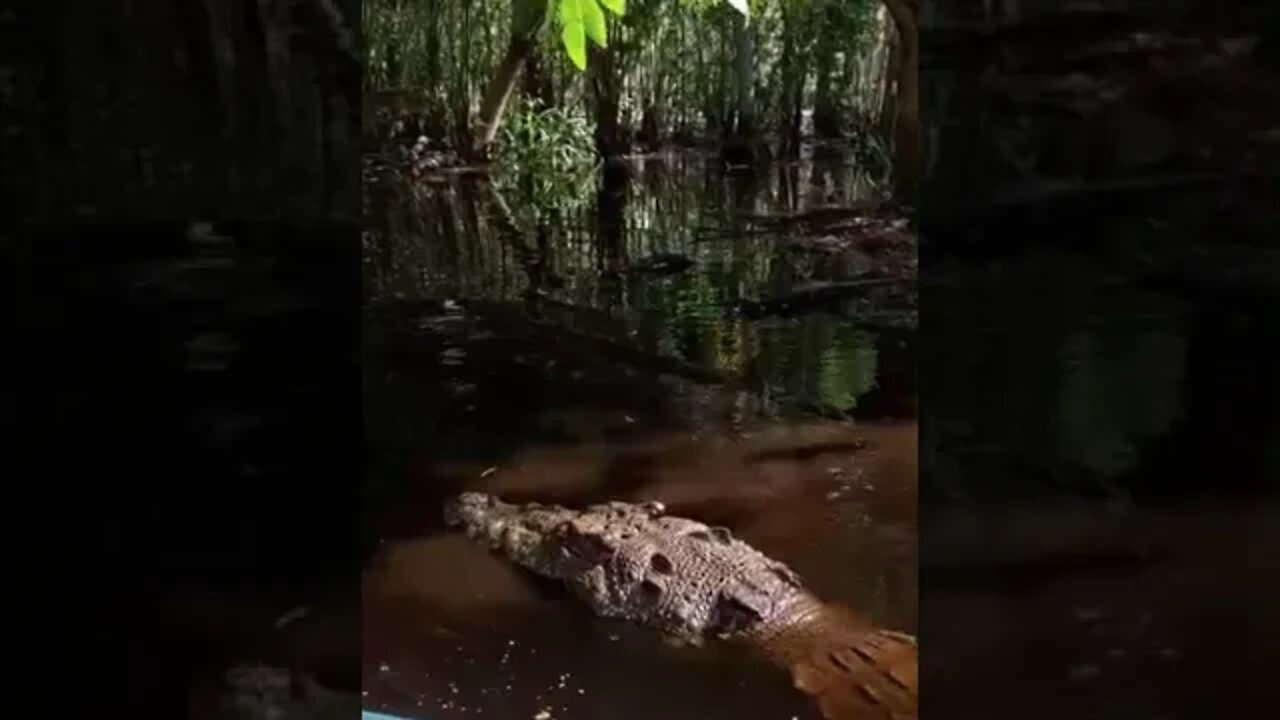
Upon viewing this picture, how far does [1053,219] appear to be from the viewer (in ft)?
2.56

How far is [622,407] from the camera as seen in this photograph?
1.17 metres

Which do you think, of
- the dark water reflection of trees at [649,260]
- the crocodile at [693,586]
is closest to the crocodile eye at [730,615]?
the crocodile at [693,586]

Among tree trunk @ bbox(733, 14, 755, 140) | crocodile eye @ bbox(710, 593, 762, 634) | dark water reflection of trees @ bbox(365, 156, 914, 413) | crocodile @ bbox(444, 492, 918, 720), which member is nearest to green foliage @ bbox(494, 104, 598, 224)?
dark water reflection of trees @ bbox(365, 156, 914, 413)

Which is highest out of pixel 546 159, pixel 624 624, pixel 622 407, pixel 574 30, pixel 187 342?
pixel 574 30

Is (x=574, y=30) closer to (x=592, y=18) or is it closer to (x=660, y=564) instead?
(x=592, y=18)

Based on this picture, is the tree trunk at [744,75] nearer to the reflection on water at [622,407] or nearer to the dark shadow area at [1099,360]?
the reflection on water at [622,407]

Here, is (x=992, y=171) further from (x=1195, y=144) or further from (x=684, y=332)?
(x=684, y=332)

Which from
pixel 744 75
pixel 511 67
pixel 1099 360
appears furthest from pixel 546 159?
pixel 1099 360

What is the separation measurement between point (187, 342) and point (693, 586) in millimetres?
513

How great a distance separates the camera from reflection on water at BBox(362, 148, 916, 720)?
1.09 metres

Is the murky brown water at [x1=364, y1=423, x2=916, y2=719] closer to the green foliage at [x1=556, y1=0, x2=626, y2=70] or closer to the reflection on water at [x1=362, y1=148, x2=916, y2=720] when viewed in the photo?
the reflection on water at [x1=362, y1=148, x2=916, y2=720]

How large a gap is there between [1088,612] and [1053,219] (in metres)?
0.24

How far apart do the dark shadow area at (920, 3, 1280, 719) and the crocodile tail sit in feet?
0.63

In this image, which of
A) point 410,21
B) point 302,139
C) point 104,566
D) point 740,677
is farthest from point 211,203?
point 740,677
